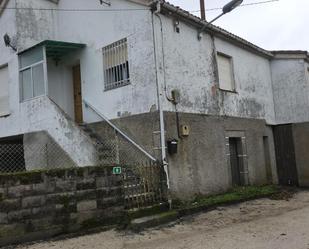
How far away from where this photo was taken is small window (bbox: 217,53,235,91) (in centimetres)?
1310

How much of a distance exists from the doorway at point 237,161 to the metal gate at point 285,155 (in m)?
2.62

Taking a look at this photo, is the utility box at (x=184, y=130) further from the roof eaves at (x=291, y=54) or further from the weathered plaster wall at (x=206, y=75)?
the roof eaves at (x=291, y=54)

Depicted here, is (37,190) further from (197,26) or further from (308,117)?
(308,117)

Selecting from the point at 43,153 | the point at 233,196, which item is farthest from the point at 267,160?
the point at 43,153

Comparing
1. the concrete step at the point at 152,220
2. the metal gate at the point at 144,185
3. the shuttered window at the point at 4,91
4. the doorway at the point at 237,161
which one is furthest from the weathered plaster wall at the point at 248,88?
the shuttered window at the point at 4,91

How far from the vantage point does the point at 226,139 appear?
12602 millimetres

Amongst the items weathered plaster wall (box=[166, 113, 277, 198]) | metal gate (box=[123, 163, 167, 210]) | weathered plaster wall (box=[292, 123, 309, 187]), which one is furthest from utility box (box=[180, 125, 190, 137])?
weathered plaster wall (box=[292, 123, 309, 187])

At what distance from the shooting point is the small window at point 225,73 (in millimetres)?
13102

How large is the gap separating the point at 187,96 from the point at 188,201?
9.55 ft

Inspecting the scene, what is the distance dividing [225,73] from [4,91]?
776cm

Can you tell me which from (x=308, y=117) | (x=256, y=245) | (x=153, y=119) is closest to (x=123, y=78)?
(x=153, y=119)

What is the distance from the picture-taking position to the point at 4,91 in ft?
46.5

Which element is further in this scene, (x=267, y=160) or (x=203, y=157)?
(x=267, y=160)

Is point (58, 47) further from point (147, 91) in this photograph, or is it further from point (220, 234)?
point (220, 234)
